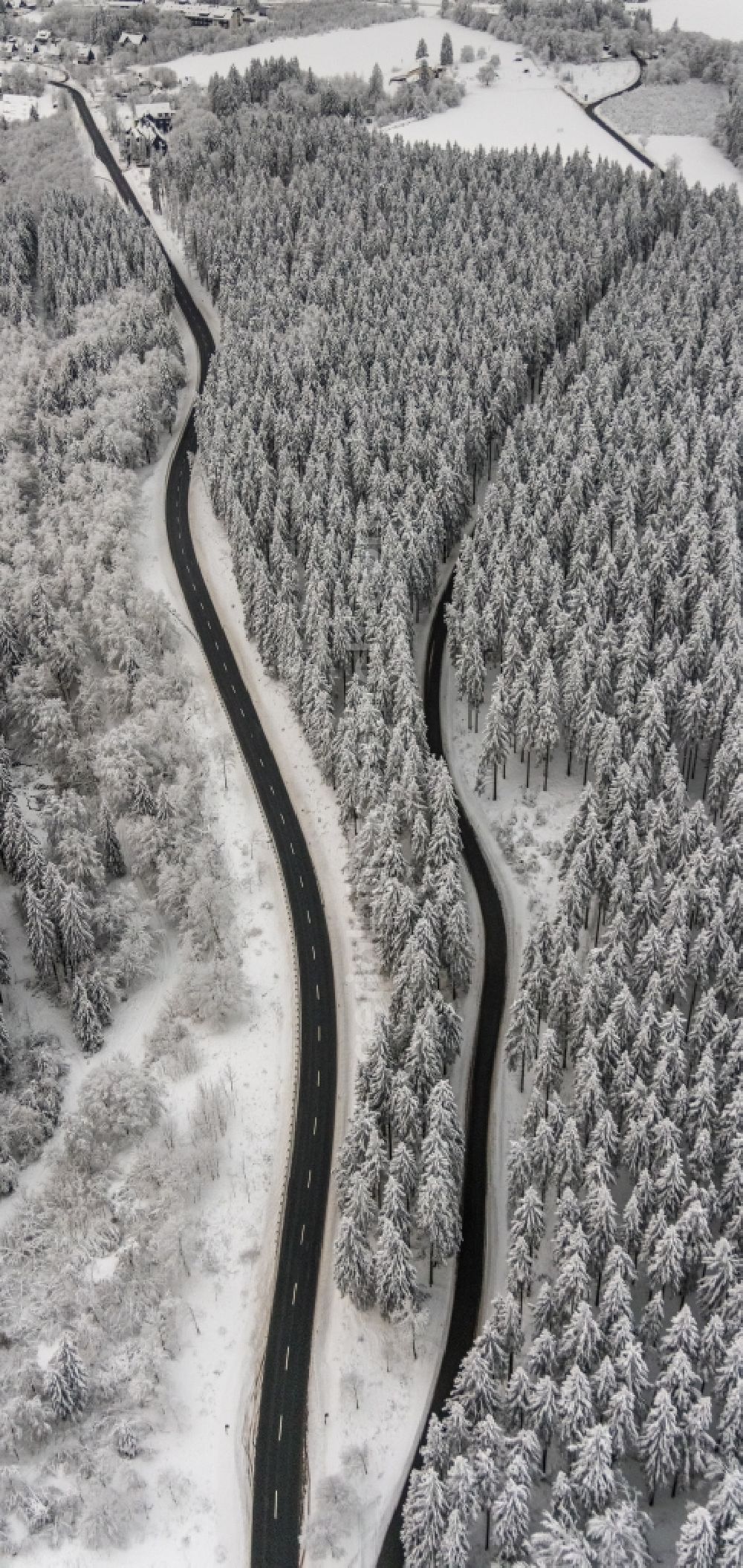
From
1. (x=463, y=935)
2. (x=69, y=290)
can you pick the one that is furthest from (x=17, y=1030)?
(x=69, y=290)

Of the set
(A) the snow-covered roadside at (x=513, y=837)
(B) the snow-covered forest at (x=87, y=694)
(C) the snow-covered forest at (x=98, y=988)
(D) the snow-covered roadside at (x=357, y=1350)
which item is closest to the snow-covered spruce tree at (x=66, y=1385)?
(C) the snow-covered forest at (x=98, y=988)

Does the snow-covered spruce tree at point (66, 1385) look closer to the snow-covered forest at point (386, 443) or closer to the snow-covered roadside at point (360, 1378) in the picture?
the snow-covered roadside at point (360, 1378)

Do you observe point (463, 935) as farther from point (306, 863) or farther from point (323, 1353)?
point (323, 1353)

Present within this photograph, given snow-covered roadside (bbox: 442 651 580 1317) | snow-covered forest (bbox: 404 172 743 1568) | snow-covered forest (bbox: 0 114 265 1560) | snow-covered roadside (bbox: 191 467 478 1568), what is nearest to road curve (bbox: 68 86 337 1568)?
snow-covered roadside (bbox: 191 467 478 1568)

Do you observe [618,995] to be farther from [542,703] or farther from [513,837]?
[542,703]

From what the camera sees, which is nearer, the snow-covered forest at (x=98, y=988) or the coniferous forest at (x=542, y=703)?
the coniferous forest at (x=542, y=703)
